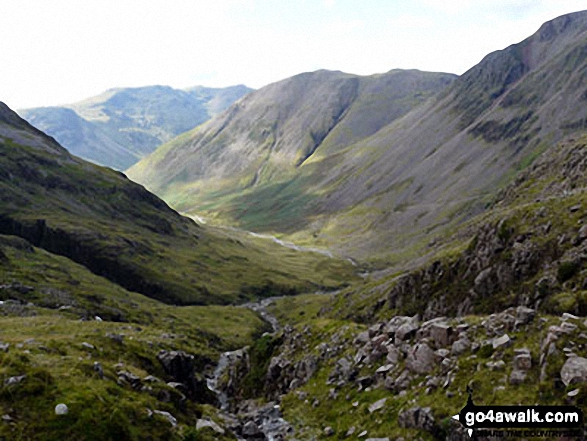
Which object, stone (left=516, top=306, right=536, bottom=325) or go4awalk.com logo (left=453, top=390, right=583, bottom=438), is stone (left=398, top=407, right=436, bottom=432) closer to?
go4awalk.com logo (left=453, top=390, right=583, bottom=438)

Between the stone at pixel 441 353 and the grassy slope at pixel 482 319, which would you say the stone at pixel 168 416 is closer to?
the grassy slope at pixel 482 319

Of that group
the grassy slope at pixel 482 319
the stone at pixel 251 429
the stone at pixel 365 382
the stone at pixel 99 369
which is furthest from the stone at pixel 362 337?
the stone at pixel 99 369

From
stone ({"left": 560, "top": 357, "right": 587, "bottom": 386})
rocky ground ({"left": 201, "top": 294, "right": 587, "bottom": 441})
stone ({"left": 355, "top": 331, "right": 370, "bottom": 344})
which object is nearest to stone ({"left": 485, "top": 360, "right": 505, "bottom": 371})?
rocky ground ({"left": 201, "top": 294, "right": 587, "bottom": 441})

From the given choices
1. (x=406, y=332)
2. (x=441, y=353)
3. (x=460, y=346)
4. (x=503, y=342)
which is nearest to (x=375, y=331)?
(x=406, y=332)

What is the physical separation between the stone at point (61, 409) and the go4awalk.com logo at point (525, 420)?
21397mm

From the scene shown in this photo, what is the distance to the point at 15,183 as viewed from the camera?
194 m

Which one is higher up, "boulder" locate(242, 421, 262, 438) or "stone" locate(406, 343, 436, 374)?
"stone" locate(406, 343, 436, 374)

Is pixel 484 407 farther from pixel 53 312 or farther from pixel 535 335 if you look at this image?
pixel 53 312

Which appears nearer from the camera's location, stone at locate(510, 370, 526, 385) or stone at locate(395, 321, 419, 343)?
stone at locate(510, 370, 526, 385)

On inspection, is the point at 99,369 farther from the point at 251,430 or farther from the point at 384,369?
the point at 384,369

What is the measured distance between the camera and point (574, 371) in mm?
20391

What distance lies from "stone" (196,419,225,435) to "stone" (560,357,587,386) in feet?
75.7

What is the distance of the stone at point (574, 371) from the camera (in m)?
20.1

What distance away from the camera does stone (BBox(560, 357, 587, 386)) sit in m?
20.1
